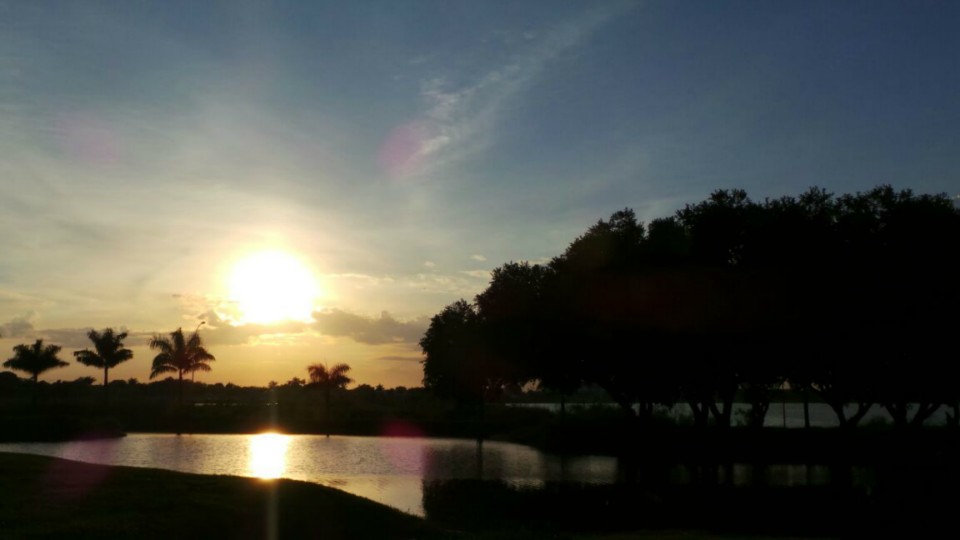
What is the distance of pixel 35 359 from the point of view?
102438 mm

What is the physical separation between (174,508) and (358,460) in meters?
31.1

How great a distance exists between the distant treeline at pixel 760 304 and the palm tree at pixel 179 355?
189 ft

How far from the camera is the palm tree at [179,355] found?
103875 mm

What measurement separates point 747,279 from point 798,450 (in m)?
11.7

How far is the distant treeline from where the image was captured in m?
51.0

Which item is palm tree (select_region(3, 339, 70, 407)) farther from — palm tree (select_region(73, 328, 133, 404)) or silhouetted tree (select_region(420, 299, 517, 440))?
silhouetted tree (select_region(420, 299, 517, 440))

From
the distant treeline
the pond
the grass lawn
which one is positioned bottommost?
the pond

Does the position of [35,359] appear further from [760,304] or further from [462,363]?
[760,304]

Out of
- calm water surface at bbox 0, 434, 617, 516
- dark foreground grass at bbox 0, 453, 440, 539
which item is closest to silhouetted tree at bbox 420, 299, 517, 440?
calm water surface at bbox 0, 434, 617, 516

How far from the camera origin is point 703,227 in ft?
190

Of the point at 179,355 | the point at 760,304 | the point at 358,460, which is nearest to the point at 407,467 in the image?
the point at 358,460

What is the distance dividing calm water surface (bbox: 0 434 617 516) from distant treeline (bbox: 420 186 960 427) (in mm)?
8524

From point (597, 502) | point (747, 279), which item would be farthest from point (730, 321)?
point (597, 502)

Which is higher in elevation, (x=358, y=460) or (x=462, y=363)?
(x=462, y=363)
